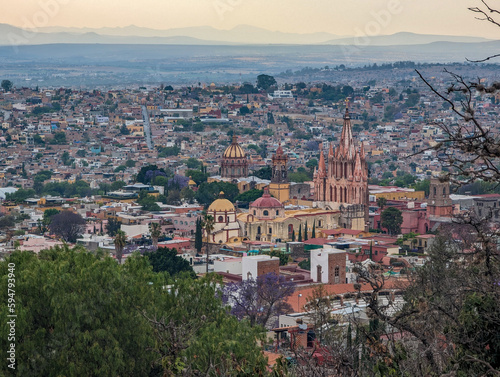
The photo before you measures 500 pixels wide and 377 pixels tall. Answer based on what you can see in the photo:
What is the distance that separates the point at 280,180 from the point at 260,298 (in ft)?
96.4

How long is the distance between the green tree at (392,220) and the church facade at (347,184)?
1.00 m

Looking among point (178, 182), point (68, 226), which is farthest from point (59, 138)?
point (68, 226)

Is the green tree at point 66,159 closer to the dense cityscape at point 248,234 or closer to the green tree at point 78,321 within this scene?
the dense cityscape at point 248,234

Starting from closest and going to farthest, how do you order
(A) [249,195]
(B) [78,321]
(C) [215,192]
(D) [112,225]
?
1. (B) [78,321]
2. (D) [112,225]
3. (A) [249,195]
4. (C) [215,192]

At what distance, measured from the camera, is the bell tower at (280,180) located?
57406 mm

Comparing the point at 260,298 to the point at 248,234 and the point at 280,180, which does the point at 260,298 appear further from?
the point at 280,180

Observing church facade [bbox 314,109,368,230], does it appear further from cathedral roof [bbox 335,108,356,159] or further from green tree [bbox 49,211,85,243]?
green tree [bbox 49,211,85,243]

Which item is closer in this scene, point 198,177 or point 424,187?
point 424,187

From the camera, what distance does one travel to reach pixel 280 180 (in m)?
57.8

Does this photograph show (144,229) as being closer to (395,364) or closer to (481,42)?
(395,364)

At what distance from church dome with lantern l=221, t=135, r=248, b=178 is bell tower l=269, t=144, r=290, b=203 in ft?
20.3

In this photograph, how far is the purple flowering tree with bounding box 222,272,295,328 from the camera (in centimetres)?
2750

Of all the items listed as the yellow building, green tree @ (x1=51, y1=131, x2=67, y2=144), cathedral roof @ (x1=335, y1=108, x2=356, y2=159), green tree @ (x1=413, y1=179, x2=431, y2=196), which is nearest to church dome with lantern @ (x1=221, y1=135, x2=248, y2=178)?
the yellow building

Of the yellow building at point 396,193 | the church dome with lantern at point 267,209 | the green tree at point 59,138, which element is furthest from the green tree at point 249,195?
the green tree at point 59,138
